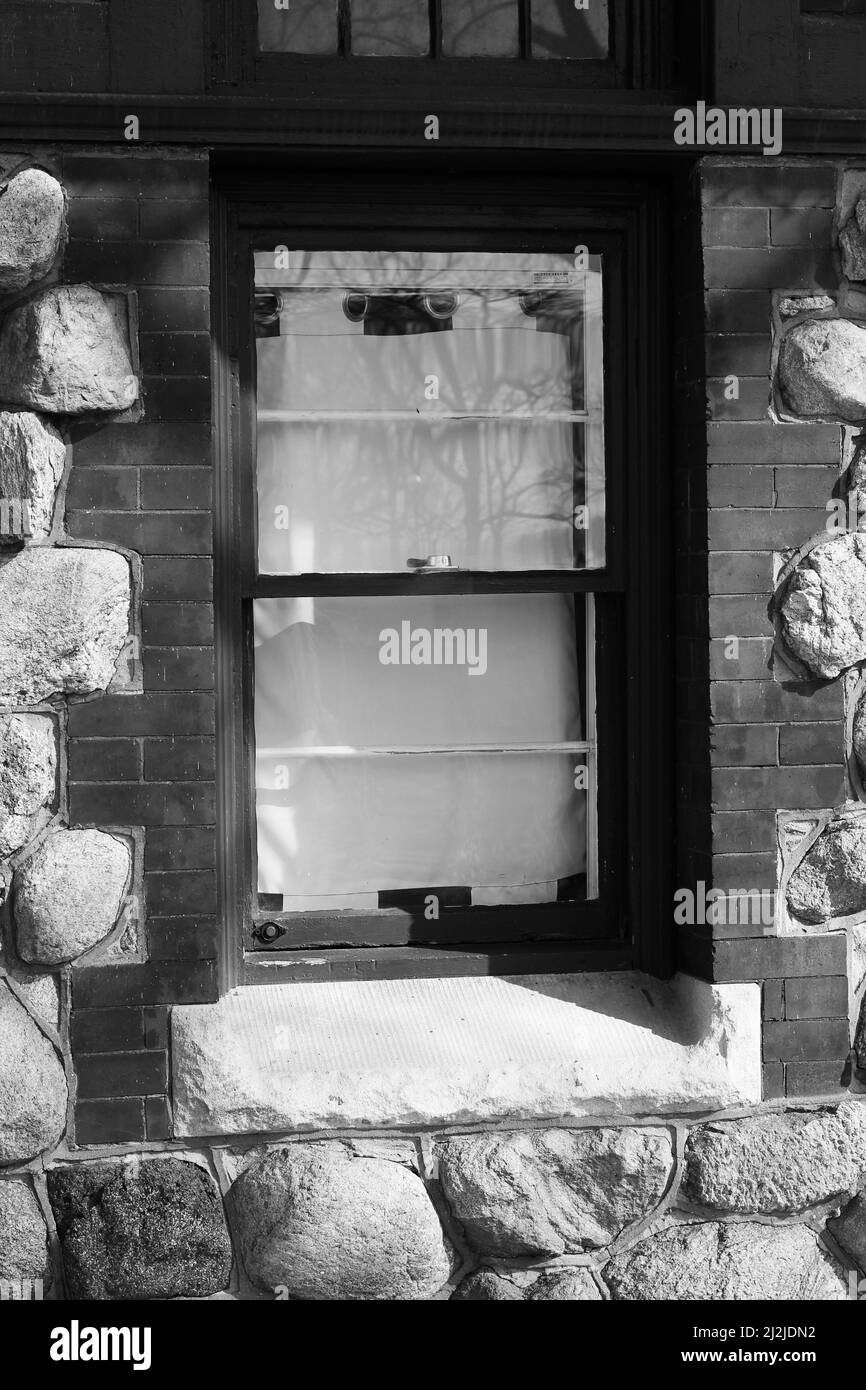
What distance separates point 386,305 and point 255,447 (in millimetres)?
482

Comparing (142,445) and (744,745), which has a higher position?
(142,445)

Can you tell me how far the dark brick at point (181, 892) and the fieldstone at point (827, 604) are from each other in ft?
4.82

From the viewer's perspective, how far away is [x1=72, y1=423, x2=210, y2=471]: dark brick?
113 inches

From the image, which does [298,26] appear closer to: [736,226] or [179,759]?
[736,226]

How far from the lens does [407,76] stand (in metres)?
3.04

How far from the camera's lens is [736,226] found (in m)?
3.03

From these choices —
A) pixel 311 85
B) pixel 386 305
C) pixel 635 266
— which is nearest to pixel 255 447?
pixel 386 305

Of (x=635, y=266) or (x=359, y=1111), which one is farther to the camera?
(x=635, y=266)

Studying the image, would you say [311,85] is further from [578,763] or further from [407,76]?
[578,763]

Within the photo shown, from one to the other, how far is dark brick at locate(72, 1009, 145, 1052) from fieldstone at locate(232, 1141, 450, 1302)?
407 mm

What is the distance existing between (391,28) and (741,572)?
5.02 feet

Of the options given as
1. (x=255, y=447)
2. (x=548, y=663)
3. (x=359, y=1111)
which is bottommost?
(x=359, y=1111)

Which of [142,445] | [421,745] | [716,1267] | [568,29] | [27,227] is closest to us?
[27,227]

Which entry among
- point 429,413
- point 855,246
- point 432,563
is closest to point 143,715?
point 432,563
